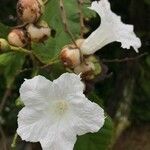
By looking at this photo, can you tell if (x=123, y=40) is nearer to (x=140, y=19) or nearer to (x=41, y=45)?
(x=41, y=45)

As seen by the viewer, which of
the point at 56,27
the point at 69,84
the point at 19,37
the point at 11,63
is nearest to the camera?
the point at 69,84

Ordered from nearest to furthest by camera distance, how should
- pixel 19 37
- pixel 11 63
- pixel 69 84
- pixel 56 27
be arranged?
pixel 69 84 → pixel 19 37 → pixel 11 63 → pixel 56 27

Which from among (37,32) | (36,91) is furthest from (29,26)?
(36,91)

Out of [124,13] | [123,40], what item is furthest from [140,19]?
[123,40]

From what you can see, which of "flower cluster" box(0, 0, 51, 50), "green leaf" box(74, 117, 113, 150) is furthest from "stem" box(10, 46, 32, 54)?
"green leaf" box(74, 117, 113, 150)

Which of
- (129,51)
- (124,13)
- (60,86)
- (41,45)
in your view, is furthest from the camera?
(124,13)

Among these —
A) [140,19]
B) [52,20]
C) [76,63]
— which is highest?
[76,63]

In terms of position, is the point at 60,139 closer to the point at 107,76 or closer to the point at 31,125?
the point at 31,125
